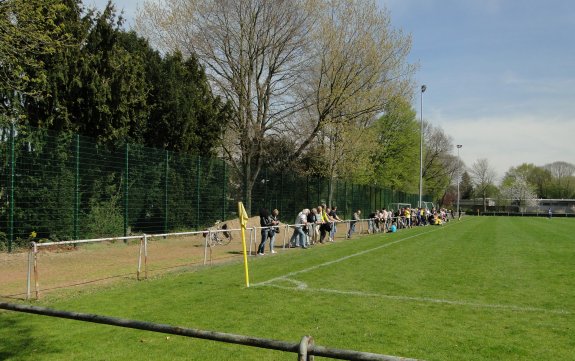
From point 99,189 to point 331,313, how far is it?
12.5 meters

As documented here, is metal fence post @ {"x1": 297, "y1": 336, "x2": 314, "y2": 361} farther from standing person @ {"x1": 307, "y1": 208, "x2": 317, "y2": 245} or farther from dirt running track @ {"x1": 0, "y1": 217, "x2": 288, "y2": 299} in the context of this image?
standing person @ {"x1": 307, "y1": 208, "x2": 317, "y2": 245}

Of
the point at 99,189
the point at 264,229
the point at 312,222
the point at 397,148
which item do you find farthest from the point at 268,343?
the point at 397,148

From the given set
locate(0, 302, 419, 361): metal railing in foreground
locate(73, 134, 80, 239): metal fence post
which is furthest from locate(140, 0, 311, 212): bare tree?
locate(0, 302, 419, 361): metal railing in foreground

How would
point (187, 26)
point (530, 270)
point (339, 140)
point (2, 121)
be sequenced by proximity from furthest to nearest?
point (339, 140) → point (187, 26) → point (2, 121) → point (530, 270)

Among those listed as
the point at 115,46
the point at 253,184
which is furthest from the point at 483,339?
the point at 253,184

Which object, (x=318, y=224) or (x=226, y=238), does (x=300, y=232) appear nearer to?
(x=318, y=224)

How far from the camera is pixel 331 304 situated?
8.63 metres

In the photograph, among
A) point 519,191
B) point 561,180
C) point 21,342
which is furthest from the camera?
point 561,180

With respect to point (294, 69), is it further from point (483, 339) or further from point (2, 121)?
point (483, 339)

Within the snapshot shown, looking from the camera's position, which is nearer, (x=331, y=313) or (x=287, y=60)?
(x=331, y=313)

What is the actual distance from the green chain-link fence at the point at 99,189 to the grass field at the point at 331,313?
5643 millimetres

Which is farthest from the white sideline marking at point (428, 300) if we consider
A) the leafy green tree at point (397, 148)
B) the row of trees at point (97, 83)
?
the leafy green tree at point (397, 148)

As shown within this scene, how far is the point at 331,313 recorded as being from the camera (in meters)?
7.92

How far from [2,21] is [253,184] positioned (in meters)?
19.1
